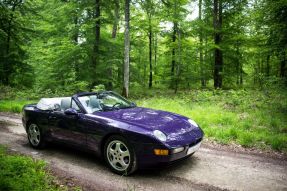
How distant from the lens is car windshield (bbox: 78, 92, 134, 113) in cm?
598

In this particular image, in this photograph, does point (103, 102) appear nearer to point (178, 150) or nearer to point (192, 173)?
point (178, 150)

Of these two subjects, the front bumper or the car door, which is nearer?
the front bumper

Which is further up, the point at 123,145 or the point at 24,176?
the point at 123,145

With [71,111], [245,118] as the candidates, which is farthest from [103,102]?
[245,118]

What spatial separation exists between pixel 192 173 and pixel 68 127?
2.96 m

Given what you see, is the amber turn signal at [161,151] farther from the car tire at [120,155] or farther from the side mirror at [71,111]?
the side mirror at [71,111]

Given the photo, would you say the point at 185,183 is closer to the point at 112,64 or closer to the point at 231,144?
the point at 231,144

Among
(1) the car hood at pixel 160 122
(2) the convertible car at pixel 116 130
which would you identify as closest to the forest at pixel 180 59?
(1) the car hood at pixel 160 122

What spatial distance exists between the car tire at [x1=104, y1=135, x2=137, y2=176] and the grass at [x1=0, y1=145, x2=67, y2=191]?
1.12 m

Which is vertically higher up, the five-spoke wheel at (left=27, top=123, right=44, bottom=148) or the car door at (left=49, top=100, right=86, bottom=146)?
the car door at (left=49, top=100, right=86, bottom=146)

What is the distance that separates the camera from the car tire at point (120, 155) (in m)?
4.92

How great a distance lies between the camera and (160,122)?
17.4 ft

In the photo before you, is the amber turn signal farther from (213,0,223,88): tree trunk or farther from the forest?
(213,0,223,88): tree trunk

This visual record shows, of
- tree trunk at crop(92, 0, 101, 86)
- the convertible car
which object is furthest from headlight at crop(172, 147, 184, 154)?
tree trunk at crop(92, 0, 101, 86)
